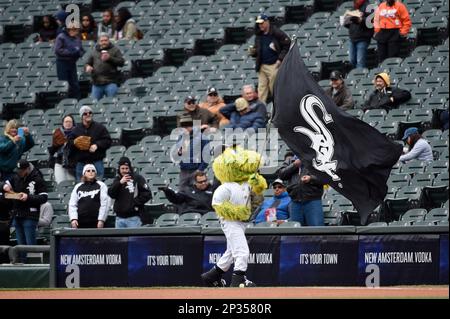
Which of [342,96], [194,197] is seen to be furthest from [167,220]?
[342,96]

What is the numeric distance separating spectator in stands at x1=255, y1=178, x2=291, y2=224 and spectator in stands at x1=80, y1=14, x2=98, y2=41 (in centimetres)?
877

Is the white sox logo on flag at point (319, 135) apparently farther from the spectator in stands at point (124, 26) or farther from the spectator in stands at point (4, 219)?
the spectator in stands at point (124, 26)

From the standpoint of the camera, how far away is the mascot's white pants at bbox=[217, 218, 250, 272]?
14828 mm

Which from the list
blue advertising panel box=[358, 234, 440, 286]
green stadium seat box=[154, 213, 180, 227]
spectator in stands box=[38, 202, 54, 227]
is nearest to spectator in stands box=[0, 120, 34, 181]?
spectator in stands box=[38, 202, 54, 227]

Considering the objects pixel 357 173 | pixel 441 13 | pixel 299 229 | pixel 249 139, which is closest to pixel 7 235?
pixel 249 139

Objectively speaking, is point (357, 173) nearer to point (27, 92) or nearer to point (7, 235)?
point (7, 235)

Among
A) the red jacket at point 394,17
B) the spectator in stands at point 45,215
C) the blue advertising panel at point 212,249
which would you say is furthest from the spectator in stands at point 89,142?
the red jacket at point 394,17

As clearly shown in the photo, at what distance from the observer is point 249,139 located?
19531 millimetres

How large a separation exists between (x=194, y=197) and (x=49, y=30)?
8862mm

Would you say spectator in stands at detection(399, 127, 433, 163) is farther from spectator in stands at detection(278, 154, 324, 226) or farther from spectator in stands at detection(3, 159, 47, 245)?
spectator in stands at detection(3, 159, 47, 245)

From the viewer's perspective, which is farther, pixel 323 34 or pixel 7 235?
pixel 323 34

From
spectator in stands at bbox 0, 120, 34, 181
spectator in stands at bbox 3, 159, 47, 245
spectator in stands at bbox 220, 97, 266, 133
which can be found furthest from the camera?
spectator in stands at bbox 0, 120, 34, 181

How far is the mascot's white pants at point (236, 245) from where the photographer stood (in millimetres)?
14828
